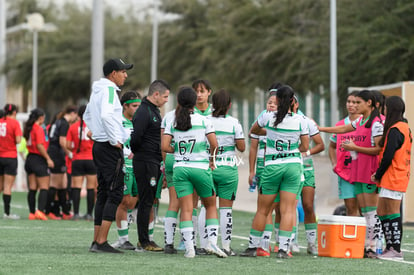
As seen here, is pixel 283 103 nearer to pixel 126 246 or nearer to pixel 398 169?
pixel 398 169

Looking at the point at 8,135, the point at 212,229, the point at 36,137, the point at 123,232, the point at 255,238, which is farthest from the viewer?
the point at 8,135

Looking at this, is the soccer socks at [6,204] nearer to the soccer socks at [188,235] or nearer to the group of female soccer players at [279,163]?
the group of female soccer players at [279,163]

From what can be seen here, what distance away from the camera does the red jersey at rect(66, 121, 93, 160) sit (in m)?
19.0

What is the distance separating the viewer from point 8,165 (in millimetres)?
19938

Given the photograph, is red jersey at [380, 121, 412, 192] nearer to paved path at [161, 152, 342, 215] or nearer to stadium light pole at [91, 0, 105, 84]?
paved path at [161, 152, 342, 215]

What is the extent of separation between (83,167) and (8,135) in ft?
5.39

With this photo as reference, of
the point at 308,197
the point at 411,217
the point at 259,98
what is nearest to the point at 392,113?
the point at 308,197

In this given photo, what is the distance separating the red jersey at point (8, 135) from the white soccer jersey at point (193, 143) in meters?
8.43

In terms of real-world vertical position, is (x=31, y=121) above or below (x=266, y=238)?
above

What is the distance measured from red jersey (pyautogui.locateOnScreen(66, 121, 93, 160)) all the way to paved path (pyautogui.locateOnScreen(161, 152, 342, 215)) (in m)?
2.72

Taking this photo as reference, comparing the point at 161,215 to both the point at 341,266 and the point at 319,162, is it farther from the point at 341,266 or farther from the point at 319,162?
the point at 319,162

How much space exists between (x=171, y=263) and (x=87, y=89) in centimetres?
5305

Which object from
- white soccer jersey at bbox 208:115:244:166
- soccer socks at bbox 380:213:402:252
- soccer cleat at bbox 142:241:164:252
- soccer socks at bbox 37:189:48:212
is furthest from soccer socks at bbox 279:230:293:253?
soccer socks at bbox 37:189:48:212

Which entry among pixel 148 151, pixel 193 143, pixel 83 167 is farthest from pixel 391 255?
pixel 83 167
